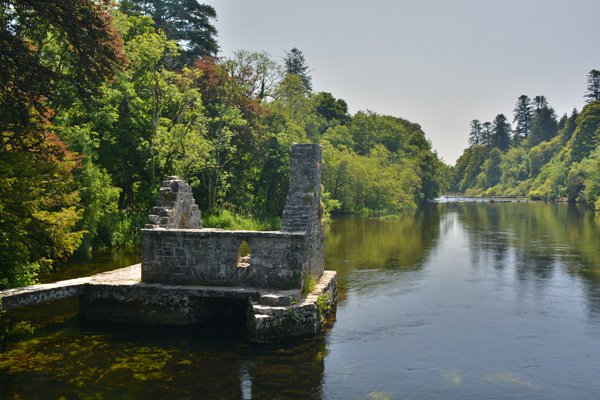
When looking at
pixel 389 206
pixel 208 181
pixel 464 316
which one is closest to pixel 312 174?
pixel 464 316

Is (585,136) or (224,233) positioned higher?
(585,136)

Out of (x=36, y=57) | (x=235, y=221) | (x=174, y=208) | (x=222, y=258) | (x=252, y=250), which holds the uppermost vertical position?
(x=36, y=57)

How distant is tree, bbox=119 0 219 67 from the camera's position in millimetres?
38562

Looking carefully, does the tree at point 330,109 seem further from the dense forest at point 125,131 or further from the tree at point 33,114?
the tree at point 33,114

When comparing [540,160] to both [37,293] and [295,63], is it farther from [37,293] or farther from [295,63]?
[37,293]

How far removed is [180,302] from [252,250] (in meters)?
2.17

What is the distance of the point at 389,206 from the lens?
54.4 meters

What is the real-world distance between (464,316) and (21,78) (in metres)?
13.0

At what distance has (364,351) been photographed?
10.3 metres

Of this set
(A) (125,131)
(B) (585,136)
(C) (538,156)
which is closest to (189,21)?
(A) (125,131)

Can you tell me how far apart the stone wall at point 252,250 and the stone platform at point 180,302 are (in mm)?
327

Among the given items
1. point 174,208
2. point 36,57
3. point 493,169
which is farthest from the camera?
point 493,169

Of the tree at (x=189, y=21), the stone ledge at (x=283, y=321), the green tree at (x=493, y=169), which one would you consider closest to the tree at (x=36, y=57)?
the stone ledge at (x=283, y=321)

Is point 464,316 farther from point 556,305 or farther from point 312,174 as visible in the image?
point 312,174
